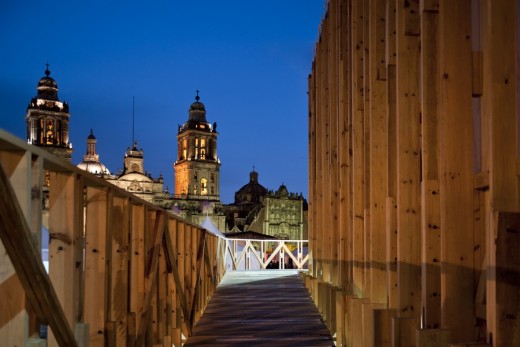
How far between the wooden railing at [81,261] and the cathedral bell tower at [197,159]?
260 feet

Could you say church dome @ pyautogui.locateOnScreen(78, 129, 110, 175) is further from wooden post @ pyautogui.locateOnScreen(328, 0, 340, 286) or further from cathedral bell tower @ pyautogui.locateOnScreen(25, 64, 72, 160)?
wooden post @ pyautogui.locateOnScreen(328, 0, 340, 286)

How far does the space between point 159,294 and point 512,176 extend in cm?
311

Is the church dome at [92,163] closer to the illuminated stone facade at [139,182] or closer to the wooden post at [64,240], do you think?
the illuminated stone facade at [139,182]

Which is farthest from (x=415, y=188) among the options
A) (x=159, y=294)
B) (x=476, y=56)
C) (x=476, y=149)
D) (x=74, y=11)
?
(x=74, y=11)

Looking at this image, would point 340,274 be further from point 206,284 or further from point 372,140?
point 206,284

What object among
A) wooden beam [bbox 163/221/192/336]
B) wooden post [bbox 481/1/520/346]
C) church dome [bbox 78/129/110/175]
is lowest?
wooden beam [bbox 163/221/192/336]

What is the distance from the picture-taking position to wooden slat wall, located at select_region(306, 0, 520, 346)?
250 cm

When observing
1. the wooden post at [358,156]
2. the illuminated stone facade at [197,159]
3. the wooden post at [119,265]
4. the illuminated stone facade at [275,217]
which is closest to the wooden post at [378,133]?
the wooden post at [358,156]

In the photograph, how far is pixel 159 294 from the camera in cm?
475

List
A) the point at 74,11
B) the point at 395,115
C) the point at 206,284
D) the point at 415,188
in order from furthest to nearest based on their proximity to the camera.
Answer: the point at 74,11 → the point at 206,284 → the point at 395,115 → the point at 415,188

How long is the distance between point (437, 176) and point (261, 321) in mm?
4246

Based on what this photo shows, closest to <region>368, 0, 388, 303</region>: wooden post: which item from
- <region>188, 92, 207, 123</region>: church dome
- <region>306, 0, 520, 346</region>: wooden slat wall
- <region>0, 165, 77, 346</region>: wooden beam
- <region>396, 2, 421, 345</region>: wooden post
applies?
<region>306, 0, 520, 346</region>: wooden slat wall

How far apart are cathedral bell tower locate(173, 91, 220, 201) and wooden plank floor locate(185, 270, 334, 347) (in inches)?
2920

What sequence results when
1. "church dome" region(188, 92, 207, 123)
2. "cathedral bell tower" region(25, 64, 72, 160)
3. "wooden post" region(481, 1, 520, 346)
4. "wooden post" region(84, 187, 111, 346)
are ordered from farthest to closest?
"church dome" region(188, 92, 207, 123) → "cathedral bell tower" region(25, 64, 72, 160) → "wooden post" region(84, 187, 111, 346) → "wooden post" region(481, 1, 520, 346)
